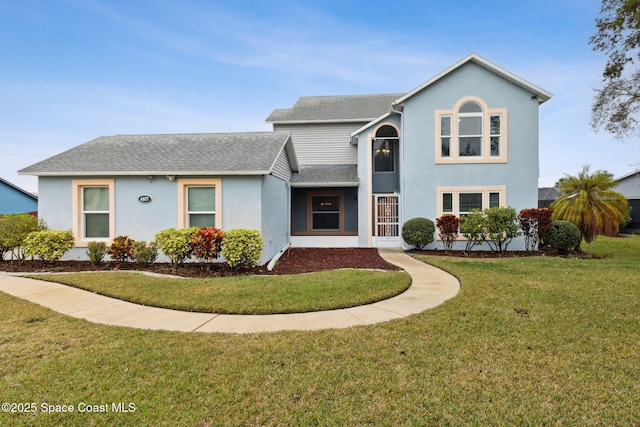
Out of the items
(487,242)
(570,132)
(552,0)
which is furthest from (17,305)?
(570,132)

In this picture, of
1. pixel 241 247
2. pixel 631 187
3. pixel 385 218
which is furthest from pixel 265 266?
pixel 631 187

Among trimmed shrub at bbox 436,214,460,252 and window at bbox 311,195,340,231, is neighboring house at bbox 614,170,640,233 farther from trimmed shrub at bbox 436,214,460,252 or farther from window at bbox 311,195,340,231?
window at bbox 311,195,340,231

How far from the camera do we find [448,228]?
12203 mm

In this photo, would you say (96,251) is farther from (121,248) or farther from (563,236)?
(563,236)

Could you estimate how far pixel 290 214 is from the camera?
1488 centimetres

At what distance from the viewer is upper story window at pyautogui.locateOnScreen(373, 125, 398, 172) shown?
14.2 m

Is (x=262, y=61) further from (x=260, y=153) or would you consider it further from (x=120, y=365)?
(x=120, y=365)

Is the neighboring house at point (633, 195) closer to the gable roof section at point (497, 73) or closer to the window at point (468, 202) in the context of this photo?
the gable roof section at point (497, 73)

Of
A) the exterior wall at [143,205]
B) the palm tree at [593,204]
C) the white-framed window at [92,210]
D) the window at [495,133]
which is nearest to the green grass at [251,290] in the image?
the exterior wall at [143,205]

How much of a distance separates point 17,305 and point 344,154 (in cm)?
1426

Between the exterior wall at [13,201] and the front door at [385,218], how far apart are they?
2527 centimetres

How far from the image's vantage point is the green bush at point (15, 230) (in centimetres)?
912

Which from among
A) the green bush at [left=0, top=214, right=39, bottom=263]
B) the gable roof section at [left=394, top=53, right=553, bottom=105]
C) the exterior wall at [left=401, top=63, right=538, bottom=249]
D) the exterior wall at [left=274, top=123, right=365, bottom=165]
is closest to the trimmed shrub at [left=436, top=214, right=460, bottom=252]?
the exterior wall at [left=401, top=63, right=538, bottom=249]

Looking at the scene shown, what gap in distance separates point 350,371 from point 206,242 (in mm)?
6158
